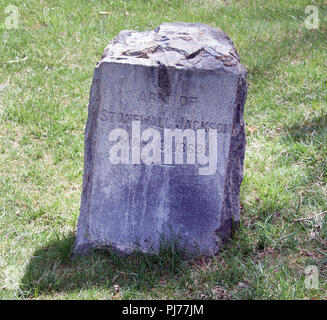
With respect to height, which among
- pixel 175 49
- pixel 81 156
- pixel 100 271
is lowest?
pixel 100 271

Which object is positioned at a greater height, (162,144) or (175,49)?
(175,49)

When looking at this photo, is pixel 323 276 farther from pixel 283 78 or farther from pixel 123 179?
pixel 283 78

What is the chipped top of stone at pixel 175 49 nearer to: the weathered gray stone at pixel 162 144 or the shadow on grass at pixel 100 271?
the weathered gray stone at pixel 162 144

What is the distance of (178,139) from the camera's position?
9.70 feet

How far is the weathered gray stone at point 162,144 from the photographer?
2.85 meters

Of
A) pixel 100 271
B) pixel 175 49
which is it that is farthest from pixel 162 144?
pixel 100 271

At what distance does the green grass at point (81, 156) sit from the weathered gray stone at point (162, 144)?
184mm

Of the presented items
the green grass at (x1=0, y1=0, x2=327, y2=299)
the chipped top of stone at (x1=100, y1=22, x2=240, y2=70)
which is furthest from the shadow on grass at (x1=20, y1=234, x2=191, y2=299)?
the chipped top of stone at (x1=100, y1=22, x2=240, y2=70)

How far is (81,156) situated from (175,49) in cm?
184

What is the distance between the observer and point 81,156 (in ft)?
14.4

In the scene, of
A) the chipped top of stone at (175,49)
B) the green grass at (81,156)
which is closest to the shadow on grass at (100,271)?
Answer: the green grass at (81,156)

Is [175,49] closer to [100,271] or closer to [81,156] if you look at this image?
[100,271]

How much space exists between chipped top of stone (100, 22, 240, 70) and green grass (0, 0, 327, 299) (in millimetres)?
1254

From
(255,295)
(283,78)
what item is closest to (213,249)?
(255,295)
